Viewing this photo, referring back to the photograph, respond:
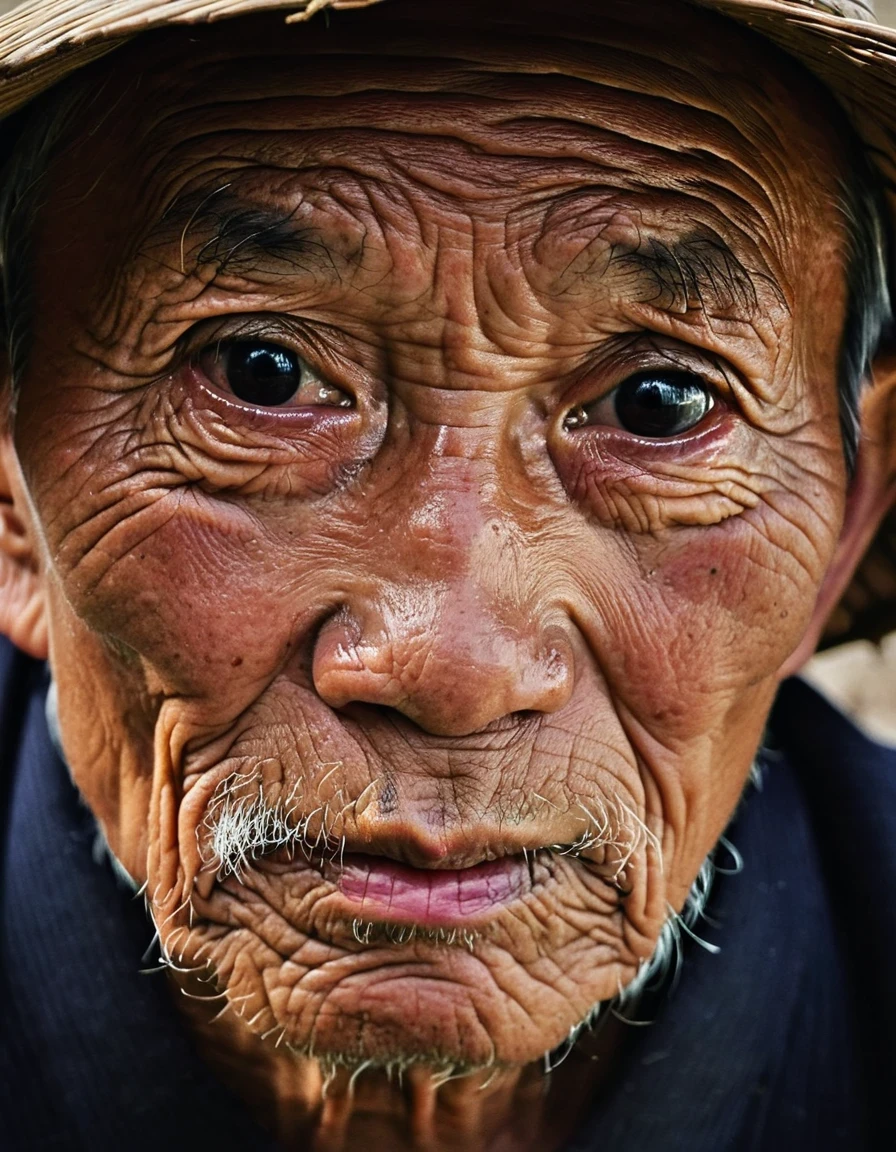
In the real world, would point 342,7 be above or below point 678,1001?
above

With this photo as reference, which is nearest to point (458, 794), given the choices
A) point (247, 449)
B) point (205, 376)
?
point (247, 449)

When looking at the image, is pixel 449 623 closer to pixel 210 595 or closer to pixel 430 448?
pixel 430 448

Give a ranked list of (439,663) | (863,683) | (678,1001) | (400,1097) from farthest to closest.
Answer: (863,683), (678,1001), (400,1097), (439,663)

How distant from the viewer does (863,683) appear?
19.8ft

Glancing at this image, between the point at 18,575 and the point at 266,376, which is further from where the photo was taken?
the point at 18,575

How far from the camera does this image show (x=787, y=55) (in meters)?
2.26

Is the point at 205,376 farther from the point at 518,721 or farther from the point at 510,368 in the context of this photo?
the point at 518,721

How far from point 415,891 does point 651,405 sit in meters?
0.83

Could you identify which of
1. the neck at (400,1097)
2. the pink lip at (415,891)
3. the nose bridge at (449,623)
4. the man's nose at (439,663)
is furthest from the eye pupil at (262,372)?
the neck at (400,1097)

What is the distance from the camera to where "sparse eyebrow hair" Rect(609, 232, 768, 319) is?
219 centimetres

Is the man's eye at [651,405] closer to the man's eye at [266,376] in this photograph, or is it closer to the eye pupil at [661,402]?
the eye pupil at [661,402]

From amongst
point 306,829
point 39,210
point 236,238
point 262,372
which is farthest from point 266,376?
point 306,829

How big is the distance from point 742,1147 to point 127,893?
127 centimetres

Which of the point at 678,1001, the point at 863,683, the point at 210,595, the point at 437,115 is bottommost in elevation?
the point at 863,683
